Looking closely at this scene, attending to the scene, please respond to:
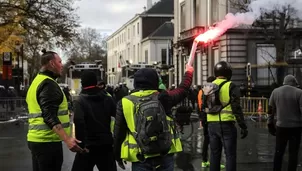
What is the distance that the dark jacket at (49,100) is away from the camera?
5.34 meters

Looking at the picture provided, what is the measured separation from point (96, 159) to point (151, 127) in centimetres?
199

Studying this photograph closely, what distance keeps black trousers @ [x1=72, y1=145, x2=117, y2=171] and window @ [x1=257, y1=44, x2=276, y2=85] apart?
85.4ft

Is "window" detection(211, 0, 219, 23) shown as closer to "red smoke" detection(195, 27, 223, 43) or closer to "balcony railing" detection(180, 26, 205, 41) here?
"balcony railing" detection(180, 26, 205, 41)

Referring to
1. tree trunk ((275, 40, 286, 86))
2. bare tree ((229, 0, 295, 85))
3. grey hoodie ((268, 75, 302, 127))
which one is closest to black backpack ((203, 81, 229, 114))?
grey hoodie ((268, 75, 302, 127))

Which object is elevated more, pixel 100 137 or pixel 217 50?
pixel 217 50

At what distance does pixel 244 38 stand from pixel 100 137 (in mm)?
28067

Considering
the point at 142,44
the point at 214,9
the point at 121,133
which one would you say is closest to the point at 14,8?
the point at 214,9

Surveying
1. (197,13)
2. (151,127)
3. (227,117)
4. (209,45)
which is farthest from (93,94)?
(197,13)

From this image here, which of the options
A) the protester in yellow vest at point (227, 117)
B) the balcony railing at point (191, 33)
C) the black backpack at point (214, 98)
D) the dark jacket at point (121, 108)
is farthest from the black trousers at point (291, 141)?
the balcony railing at point (191, 33)

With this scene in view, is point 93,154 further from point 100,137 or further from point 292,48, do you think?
point 292,48

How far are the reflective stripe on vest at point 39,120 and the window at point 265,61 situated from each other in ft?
88.4

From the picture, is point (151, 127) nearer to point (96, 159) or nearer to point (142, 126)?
point (142, 126)

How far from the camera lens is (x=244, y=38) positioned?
110ft

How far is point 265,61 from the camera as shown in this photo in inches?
1321
